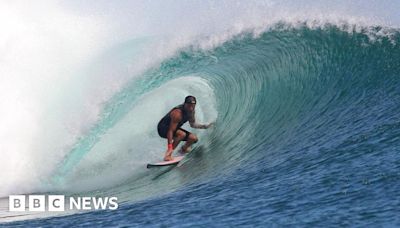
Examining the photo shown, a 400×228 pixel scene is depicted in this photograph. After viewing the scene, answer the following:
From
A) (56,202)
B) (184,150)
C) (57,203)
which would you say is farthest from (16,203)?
(184,150)

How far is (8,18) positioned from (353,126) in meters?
12.1

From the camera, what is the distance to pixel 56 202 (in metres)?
11.4

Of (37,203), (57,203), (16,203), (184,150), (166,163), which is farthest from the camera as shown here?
(184,150)

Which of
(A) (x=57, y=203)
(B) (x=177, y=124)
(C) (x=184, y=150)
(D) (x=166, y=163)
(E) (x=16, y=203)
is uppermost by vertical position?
(B) (x=177, y=124)

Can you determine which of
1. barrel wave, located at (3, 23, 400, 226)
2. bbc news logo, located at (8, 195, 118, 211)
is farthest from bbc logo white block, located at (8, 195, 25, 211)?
barrel wave, located at (3, 23, 400, 226)

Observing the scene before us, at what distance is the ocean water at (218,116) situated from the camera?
8.01 metres

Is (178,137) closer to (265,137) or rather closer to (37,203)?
(265,137)

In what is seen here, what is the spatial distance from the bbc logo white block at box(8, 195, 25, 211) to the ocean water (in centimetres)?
16

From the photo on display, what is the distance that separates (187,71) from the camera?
17172 millimetres

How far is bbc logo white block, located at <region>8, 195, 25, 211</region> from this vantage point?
11039 mm

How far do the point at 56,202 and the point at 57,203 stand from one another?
0.16 meters

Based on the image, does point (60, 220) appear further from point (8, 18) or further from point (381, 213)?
point (8, 18)

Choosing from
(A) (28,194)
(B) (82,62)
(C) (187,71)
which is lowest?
(A) (28,194)

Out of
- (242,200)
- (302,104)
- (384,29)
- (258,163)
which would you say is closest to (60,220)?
(242,200)
